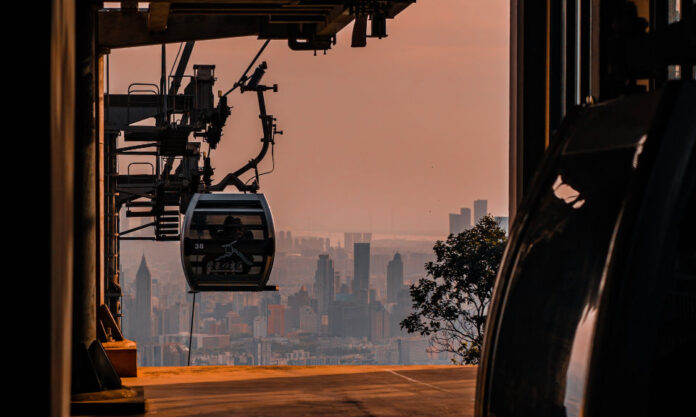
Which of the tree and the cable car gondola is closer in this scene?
the cable car gondola

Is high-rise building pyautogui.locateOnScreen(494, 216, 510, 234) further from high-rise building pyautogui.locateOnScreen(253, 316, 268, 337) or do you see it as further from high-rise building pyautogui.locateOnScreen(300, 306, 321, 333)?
high-rise building pyautogui.locateOnScreen(253, 316, 268, 337)

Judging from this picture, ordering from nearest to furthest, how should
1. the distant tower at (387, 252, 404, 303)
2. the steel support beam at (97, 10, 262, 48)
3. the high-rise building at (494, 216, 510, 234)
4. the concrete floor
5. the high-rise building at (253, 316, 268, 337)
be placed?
the concrete floor → the steel support beam at (97, 10, 262, 48) → the high-rise building at (494, 216, 510, 234) → the distant tower at (387, 252, 404, 303) → the high-rise building at (253, 316, 268, 337)

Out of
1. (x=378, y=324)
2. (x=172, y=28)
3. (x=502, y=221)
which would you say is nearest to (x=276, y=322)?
(x=378, y=324)

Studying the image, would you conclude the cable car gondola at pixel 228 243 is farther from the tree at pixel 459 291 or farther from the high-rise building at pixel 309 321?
the high-rise building at pixel 309 321

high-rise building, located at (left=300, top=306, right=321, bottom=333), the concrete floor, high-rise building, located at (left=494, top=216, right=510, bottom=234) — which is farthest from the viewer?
high-rise building, located at (left=300, top=306, right=321, bottom=333)

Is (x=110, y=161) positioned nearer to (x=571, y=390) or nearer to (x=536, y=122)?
(x=536, y=122)

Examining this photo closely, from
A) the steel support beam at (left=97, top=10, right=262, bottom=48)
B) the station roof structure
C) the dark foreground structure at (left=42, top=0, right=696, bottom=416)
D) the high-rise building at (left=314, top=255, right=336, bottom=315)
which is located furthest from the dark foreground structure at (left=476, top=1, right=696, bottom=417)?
the high-rise building at (left=314, top=255, right=336, bottom=315)

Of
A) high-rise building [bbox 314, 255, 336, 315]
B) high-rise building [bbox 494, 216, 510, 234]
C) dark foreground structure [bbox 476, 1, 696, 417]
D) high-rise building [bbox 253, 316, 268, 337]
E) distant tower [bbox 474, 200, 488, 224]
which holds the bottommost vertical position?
high-rise building [bbox 253, 316, 268, 337]

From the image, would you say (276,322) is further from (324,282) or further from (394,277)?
(394,277)
